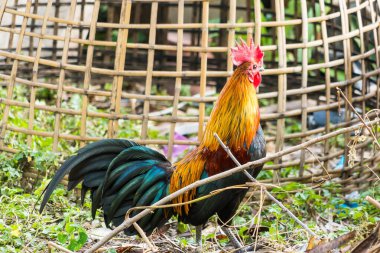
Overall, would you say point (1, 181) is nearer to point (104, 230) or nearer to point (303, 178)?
point (104, 230)

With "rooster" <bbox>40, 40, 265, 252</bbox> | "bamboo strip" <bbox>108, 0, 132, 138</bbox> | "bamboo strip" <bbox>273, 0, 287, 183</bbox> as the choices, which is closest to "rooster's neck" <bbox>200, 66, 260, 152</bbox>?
"rooster" <bbox>40, 40, 265, 252</bbox>

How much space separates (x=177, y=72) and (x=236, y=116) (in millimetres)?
616

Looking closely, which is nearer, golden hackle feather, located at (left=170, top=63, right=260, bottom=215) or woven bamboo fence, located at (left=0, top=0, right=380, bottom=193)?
golden hackle feather, located at (left=170, top=63, right=260, bottom=215)

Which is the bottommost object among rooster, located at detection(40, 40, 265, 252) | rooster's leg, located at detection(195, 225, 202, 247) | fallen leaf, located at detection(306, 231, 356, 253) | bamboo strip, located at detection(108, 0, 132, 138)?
rooster's leg, located at detection(195, 225, 202, 247)

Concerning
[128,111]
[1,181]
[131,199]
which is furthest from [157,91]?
[131,199]

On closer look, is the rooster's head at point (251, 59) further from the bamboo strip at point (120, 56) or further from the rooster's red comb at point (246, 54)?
the bamboo strip at point (120, 56)

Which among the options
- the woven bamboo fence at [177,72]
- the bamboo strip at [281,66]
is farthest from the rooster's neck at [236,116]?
the bamboo strip at [281,66]

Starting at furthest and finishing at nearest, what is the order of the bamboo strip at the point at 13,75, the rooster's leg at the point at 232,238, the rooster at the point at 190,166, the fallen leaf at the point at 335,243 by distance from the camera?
the bamboo strip at the point at 13,75 → the rooster's leg at the point at 232,238 → the rooster at the point at 190,166 → the fallen leaf at the point at 335,243

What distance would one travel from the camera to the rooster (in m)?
3.66

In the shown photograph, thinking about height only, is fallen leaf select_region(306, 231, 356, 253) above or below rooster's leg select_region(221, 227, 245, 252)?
above

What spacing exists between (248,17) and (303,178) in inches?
84.9

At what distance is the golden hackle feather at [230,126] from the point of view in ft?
12.0

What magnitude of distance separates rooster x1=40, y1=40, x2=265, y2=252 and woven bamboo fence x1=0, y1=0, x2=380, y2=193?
1.34 ft

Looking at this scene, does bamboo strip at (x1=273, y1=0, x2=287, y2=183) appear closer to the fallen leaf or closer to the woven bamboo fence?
the woven bamboo fence
